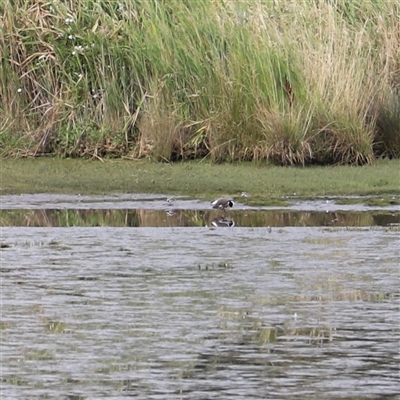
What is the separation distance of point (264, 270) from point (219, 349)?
2.10 m

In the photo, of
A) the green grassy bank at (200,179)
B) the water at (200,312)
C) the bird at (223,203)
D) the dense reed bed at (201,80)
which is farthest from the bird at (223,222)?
the dense reed bed at (201,80)

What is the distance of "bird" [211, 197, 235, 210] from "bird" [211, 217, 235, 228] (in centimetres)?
27

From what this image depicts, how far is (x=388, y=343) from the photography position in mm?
6102

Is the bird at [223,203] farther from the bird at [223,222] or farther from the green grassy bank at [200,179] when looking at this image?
the green grassy bank at [200,179]

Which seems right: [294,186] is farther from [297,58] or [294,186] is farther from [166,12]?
[166,12]

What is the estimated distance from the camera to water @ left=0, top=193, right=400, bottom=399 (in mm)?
5441

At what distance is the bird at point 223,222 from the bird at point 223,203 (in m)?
0.27

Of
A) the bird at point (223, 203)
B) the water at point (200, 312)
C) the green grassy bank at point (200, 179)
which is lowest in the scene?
the green grassy bank at point (200, 179)

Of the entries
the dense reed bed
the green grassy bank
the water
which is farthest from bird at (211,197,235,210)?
the dense reed bed

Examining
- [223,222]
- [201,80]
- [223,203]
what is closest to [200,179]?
[201,80]

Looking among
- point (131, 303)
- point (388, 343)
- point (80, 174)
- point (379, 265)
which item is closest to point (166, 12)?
point (80, 174)

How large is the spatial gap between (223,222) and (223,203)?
520 mm

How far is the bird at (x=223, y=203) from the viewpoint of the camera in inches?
422

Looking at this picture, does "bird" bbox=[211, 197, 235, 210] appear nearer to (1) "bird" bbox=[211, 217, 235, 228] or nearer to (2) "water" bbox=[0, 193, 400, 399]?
(1) "bird" bbox=[211, 217, 235, 228]
